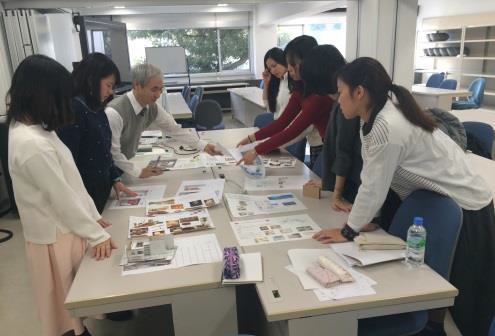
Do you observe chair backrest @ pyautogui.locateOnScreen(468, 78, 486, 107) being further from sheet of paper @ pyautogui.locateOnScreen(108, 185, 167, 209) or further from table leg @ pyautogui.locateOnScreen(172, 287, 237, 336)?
table leg @ pyautogui.locateOnScreen(172, 287, 237, 336)

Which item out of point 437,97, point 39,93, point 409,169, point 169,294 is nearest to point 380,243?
point 409,169

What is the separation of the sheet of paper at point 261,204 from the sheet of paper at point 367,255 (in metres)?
0.50

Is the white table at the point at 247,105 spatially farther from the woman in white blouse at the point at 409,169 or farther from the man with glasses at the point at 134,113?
the woman in white blouse at the point at 409,169

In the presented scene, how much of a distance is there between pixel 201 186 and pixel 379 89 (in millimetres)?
1206

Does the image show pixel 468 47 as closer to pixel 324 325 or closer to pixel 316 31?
pixel 316 31

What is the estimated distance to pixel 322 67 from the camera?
7.20 ft

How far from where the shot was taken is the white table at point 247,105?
6984mm

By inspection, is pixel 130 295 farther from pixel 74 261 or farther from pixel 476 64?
pixel 476 64

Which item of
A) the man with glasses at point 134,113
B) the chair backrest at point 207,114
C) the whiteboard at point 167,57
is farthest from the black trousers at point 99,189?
the whiteboard at point 167,57

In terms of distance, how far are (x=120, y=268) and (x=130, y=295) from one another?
0.63ft

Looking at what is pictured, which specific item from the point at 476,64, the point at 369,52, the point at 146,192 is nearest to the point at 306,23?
the point at 476,64

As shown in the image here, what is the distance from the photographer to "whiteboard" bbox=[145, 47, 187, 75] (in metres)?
8.73

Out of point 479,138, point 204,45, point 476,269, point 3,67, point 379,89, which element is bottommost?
point 476,269

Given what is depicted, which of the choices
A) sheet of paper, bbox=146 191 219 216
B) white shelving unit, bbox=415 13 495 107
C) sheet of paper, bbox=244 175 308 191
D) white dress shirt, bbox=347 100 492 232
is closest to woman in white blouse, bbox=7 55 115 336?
sheet of paper, bbox=146 191 219 216
